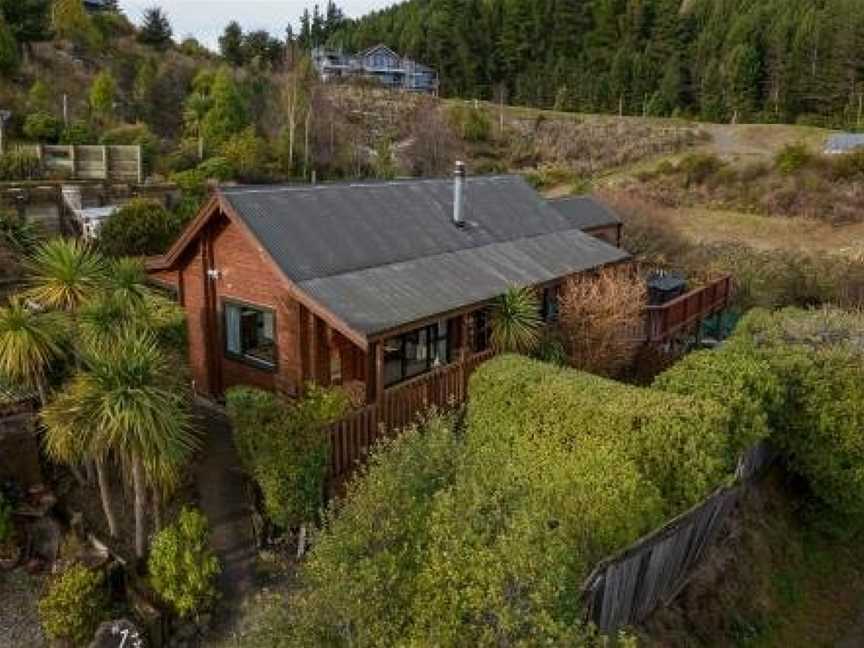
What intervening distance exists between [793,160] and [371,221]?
40363mm

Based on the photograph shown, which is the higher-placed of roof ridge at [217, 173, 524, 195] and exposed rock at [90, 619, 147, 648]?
roof ridge at [217, 173, 524, 195]

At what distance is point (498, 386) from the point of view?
40.6 ft

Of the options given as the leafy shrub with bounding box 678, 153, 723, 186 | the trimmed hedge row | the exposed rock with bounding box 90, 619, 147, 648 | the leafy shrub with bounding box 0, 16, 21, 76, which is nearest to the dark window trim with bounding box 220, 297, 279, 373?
the trimmed hedge row

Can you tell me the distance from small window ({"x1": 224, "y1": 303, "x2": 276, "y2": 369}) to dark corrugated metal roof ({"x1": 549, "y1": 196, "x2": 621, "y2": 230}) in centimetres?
1226

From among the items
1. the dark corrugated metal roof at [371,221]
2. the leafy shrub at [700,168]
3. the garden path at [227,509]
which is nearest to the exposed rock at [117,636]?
the garden path at [227,509]

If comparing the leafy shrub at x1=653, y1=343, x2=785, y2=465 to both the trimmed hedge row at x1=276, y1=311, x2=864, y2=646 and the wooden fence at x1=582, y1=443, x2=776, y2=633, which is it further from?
the wooden fence at x1=582, y1=443, x2=776, y2=633

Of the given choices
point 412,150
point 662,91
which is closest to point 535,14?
point 662,91

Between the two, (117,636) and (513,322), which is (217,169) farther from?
(117,636)

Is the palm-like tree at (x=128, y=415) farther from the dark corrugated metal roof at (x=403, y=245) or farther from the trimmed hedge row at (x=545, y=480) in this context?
the dark corrugated metal roof at (x=403, y=245)

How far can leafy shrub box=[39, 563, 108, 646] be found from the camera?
31.0 ft

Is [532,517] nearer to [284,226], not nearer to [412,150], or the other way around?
[284,226]

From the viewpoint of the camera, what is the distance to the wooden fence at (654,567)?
9109 millimetres

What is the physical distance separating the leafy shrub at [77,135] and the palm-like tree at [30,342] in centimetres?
2455

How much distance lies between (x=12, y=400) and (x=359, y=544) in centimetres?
830
